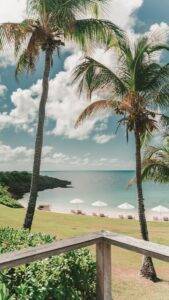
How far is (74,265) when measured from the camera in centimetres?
582

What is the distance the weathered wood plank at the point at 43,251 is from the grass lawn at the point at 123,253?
896 centimetres

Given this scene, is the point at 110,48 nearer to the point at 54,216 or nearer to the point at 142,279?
the point at 142,279

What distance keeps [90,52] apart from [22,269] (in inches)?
510

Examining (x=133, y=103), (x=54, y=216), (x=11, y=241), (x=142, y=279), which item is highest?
(x=133, y=103)

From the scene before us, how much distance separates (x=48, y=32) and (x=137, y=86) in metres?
4.24

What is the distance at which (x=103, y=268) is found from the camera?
447cm

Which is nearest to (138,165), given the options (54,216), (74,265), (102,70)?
(102,70)

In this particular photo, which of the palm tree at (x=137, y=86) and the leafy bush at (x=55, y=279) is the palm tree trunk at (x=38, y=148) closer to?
the palm tree at (x=137, y=86)

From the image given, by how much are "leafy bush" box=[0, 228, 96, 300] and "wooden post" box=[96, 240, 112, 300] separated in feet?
2.43

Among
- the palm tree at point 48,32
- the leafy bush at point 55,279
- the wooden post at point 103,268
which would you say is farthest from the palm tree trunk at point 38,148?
the wooden post at point 103,268

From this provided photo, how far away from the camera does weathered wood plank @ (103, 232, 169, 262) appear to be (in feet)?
12.1

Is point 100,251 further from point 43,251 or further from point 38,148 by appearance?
point 38,148

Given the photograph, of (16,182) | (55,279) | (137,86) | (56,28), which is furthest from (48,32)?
(16,182)

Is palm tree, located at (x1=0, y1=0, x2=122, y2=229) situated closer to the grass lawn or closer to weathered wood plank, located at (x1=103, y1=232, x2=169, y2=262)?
the grass lawn
